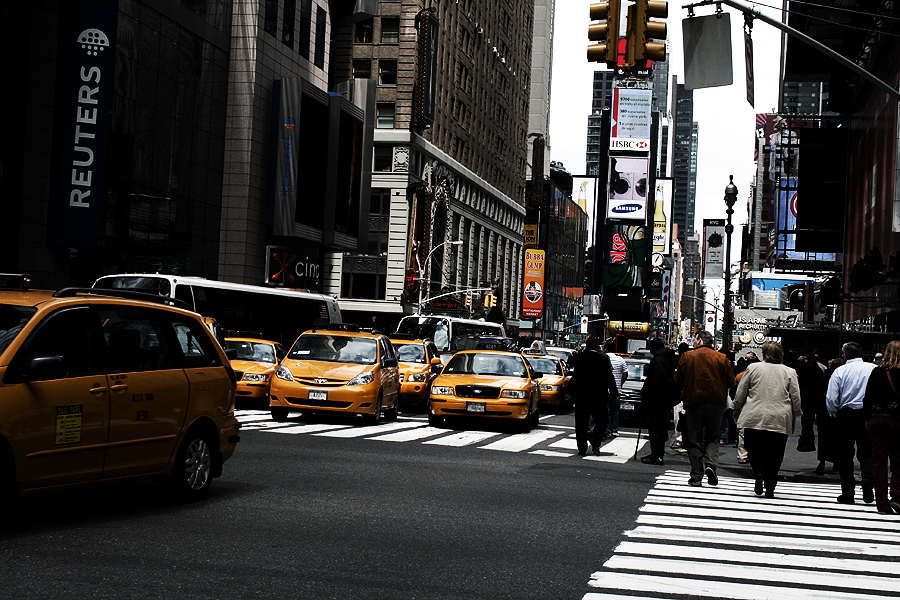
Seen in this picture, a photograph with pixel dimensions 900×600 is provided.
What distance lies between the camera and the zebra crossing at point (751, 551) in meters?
6.64

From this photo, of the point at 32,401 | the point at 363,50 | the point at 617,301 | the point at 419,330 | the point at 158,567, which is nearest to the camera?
the point at 158,567

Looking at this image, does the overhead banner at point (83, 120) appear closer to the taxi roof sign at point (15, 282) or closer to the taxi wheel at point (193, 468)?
the taxi wheel at point (193, 468)

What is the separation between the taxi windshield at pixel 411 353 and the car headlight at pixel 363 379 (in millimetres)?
6773

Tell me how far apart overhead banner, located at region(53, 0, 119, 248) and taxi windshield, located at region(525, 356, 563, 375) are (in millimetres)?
15888

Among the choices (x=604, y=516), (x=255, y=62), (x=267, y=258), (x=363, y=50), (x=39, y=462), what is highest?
(x=363, y=50)

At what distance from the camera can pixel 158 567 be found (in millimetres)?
6480

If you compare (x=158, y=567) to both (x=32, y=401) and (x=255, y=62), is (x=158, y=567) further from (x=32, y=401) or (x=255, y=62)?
(x=255, y=62)

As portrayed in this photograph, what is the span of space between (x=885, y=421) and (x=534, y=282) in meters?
104

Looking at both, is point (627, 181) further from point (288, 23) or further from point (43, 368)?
point (43, 368)

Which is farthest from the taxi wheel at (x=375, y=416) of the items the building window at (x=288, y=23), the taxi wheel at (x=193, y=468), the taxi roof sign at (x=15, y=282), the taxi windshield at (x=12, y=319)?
the building window at (x=288, y=23)

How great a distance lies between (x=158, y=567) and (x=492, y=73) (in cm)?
9798

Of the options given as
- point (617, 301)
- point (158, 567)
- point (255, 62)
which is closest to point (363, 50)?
point (255, 62)

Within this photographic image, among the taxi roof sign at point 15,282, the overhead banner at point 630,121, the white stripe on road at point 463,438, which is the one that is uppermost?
the overhead banner at point 630,121

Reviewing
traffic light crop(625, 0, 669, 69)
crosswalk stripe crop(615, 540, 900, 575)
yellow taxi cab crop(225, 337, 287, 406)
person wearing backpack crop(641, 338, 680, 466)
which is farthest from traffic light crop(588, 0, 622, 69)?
yellow taxi cab crop(225, 337, 287, 406)
